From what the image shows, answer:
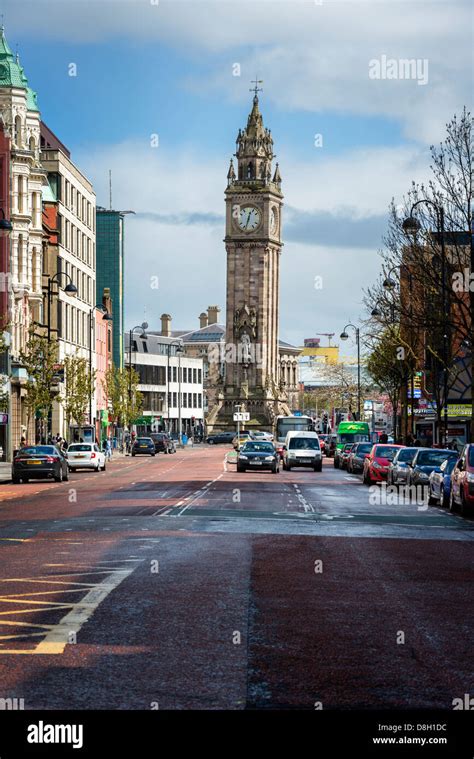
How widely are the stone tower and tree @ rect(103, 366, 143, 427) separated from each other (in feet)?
134

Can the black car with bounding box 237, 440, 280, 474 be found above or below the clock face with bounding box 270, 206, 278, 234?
below

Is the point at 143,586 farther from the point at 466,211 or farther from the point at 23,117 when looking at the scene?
the point at 23,117

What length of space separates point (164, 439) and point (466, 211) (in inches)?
2635

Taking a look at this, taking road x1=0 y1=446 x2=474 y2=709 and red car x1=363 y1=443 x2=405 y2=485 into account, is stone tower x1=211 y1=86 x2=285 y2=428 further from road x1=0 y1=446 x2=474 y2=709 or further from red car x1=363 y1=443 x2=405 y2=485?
road x1=0 y1=446 x2=474 y2=709

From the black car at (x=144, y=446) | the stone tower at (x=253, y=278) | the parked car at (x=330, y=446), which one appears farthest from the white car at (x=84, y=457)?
the stone tower at (x=253, y=278)

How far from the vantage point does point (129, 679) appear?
947cm

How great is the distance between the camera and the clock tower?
166 meters

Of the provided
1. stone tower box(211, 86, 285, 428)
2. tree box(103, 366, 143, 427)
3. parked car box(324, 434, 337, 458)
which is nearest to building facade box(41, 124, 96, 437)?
Result: tree box(103, 366, 143, 427)

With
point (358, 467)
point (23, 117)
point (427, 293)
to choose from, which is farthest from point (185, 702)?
point (23, 117)

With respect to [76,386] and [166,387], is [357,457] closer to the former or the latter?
[76,386]

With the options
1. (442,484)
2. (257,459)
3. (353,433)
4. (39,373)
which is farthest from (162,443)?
(442,484)

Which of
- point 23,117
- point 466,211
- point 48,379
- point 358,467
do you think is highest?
point 23,117

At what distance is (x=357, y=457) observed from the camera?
6366 centimetres

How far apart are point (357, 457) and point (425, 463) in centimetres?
2350
